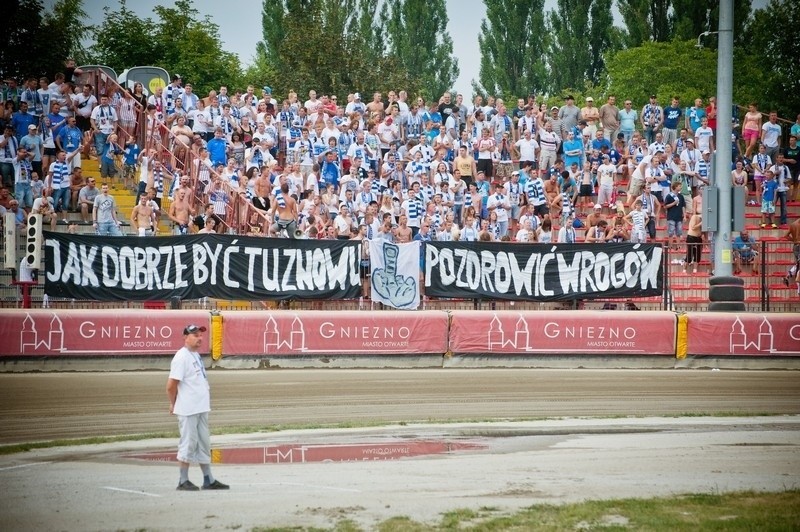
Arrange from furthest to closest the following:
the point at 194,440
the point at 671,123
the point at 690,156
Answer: the point at 671,123 → the point at 690,156 → the point at 194,440

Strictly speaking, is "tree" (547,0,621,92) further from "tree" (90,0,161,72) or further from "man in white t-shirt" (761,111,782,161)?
"man in white t-shirt" (761,111,782,161)

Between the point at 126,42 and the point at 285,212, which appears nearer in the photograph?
the point at 285,212

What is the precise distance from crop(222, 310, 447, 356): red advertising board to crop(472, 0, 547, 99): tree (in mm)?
54317

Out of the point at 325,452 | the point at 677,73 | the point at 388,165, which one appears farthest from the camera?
the point at 677,73

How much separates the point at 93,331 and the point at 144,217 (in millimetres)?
4993

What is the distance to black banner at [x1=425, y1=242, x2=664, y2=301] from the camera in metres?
27.0

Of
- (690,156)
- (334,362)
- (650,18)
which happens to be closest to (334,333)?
(334,362)

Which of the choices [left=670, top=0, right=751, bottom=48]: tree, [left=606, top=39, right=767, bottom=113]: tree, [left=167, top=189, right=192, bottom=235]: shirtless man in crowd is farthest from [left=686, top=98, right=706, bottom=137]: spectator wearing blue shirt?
[left=670, top=0, right=751, bottom=48]: tree

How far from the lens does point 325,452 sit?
15703 millimetres

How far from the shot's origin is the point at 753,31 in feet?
211

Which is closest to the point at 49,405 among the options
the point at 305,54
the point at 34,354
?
the point at 34,354

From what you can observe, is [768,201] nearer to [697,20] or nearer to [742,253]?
[742,253]

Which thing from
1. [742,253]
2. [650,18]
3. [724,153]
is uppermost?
[650,18]

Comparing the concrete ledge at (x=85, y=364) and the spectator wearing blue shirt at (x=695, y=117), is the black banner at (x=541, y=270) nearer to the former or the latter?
the concrete ledge at (x=85, y=364)
